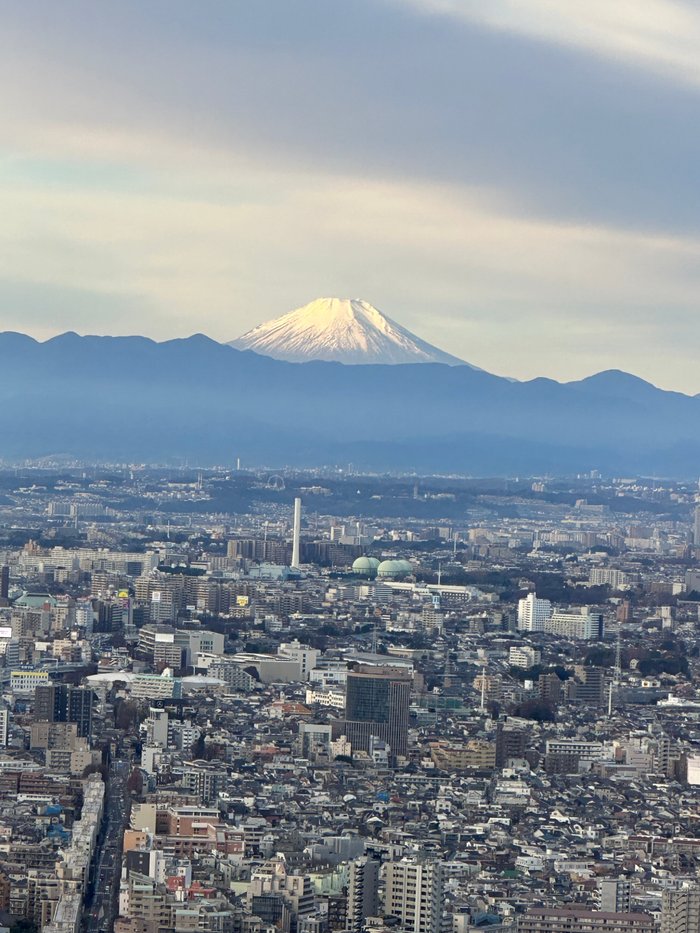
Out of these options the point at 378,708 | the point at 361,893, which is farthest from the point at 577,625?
the point at 361,893

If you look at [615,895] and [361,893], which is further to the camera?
[615,895]

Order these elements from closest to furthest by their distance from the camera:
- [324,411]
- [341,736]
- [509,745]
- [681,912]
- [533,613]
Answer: [681,912], [509,745], [341,736], [533,613], [324,411]

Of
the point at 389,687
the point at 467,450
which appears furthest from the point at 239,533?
the point at 467,450

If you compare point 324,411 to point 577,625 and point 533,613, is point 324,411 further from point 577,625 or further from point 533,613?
point 577,625

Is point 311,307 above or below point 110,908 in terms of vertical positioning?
above

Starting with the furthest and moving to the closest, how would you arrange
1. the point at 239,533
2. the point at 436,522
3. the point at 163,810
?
1. the point at 436,522
2. the point at 239,533
3. the point at 163,810

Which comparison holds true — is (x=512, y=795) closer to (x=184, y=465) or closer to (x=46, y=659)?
(x=46, y=659)
